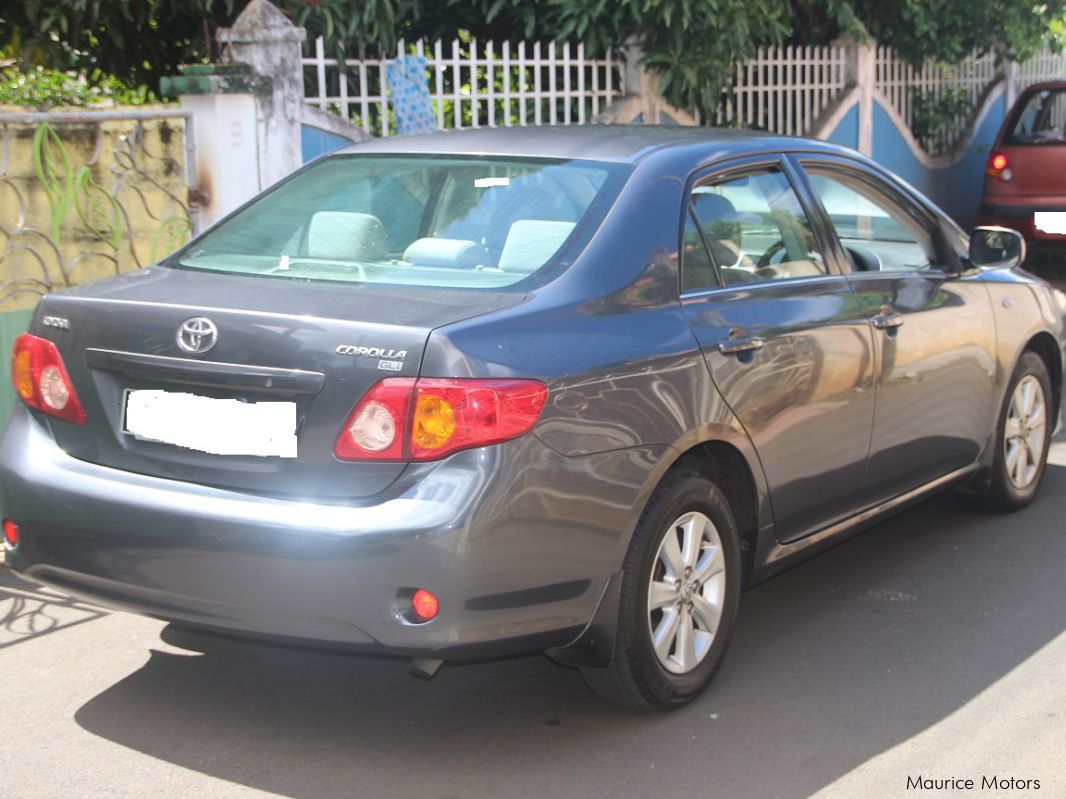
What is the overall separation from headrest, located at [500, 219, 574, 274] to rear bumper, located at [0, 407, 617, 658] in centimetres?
67

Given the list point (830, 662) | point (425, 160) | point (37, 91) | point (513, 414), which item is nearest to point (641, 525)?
point (513, 414)

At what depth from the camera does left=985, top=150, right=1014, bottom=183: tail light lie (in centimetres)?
1358

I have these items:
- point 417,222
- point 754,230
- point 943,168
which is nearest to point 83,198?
point 417,222

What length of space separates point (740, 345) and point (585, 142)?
0.84 meters

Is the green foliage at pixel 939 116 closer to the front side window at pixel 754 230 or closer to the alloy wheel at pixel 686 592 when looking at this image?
the front side window at pixel 754 230

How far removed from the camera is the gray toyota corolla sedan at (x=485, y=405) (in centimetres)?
349

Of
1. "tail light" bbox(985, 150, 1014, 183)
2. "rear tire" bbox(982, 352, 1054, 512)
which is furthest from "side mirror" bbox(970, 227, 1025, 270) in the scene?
"tail light" bbox(985, 150, 1014, 183)

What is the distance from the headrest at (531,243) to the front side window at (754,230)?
1.32ft

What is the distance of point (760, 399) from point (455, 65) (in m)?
5.53

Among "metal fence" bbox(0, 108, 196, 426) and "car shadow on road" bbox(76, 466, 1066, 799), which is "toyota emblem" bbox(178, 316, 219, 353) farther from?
"metal fence" bbox(0, 108, 196, 426)

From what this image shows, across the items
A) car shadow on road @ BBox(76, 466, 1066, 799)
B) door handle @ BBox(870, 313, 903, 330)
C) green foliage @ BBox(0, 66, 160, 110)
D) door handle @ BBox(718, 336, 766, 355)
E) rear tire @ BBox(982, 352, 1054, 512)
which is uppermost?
green foliage @ BBox(0, 66, 160, 110)

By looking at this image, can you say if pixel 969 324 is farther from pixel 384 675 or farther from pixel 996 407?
pixel 384 675

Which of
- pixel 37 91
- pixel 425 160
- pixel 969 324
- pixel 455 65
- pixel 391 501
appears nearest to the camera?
pixel 391 501

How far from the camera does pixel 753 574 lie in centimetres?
454
